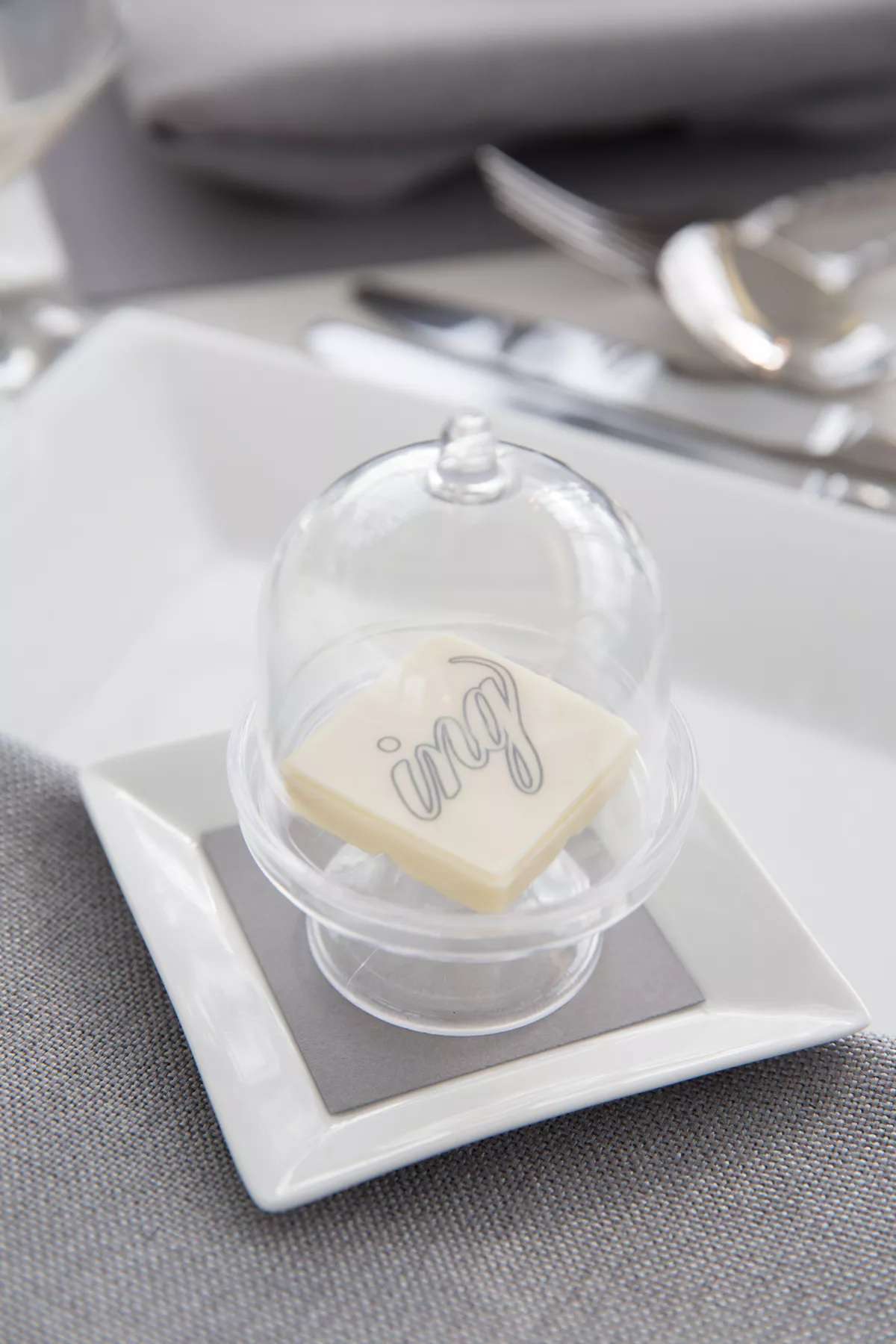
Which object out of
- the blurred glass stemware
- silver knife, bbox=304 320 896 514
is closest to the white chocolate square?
silver knife, bbox=304 320 896 514

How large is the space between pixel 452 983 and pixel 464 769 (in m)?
0.06

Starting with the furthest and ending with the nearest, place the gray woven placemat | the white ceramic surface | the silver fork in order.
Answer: the silver fork < the white ceramic surface < the gray woven placemat

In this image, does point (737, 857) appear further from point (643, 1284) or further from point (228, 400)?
point (228, 400)

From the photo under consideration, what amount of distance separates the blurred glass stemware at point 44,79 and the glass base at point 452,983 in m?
0.43

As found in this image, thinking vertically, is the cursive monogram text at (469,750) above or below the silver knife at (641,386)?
above

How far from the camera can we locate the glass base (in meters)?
0.40

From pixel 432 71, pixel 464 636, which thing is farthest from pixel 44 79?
pixel 464 636

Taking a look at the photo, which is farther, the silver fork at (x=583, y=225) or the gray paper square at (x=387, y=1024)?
the silver fork at (x=583, y=225)

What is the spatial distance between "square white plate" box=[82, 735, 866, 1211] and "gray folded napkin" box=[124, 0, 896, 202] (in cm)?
46

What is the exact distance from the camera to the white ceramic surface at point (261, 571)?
0.55m

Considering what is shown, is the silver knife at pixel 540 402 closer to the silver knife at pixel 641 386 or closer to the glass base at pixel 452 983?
the silver knife at pixel 641 386

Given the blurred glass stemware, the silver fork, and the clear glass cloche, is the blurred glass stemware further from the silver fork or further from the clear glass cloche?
the clear glass cloche

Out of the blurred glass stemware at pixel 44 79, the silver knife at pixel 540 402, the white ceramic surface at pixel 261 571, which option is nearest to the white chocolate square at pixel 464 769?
the white ceramic surface at pixel 261 571

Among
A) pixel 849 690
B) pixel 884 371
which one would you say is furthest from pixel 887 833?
pixel 884 371
